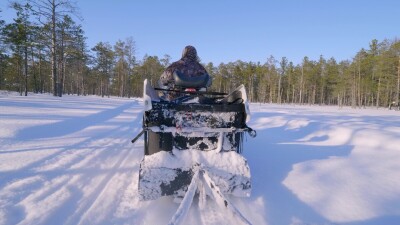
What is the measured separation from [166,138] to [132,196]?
794mm

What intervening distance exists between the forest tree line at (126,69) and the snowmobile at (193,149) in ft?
73.1

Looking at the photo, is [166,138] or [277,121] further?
[277,121]

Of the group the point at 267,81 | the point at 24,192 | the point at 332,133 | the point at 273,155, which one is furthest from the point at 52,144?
the point at 267,81

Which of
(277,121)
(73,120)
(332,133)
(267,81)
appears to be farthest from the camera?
(267,81)

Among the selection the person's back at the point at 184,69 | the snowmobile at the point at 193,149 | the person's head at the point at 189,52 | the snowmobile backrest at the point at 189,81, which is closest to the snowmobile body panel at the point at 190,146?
the snowmobile at the point at 193,149

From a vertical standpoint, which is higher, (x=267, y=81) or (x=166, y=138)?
(x=267, y=81)

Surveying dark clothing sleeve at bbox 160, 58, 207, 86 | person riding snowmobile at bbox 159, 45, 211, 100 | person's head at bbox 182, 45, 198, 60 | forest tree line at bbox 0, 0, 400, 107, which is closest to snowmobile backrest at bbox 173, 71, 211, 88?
person riding snowmobile at bbox 159, 45, 211, 100

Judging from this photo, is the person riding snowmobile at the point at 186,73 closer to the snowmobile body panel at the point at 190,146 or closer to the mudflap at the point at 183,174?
the snowmobile body panel at the point at 190,146

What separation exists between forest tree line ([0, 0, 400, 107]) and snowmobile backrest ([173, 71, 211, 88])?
2112 centimetres

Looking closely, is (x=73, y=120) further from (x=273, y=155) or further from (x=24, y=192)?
(x=273, y=155)

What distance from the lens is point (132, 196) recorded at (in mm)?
3018

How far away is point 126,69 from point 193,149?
1985 inches

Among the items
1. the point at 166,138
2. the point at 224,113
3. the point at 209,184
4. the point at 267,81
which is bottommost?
the point at 209,184

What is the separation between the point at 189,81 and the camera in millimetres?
4344
